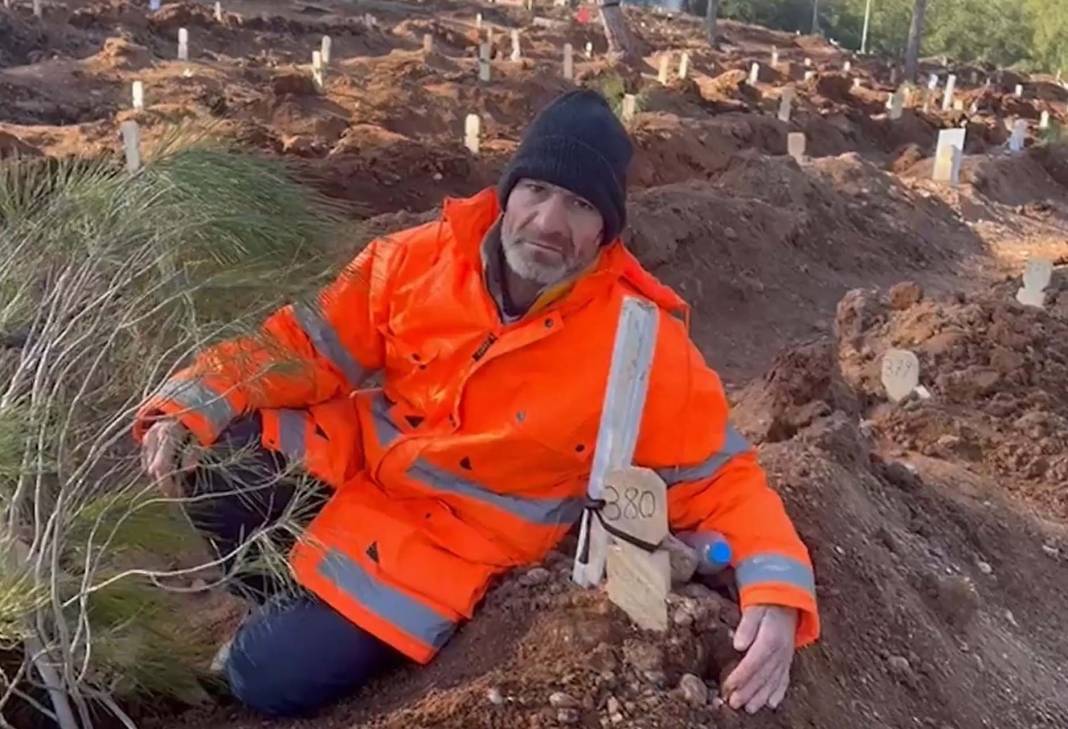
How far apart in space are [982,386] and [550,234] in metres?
3.23

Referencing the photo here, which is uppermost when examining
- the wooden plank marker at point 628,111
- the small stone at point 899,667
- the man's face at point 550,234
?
the man's face at point 550,234

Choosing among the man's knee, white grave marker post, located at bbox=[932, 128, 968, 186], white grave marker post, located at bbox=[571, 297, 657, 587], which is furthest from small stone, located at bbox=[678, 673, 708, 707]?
white grave marker post, located at bbox=[932, 128, 968, 186]

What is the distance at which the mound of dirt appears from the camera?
475 cm

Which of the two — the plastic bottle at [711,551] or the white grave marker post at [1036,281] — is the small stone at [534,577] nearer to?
the plastic bottle at [711,551]

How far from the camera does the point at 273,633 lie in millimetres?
2562

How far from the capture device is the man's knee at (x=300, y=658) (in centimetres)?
253

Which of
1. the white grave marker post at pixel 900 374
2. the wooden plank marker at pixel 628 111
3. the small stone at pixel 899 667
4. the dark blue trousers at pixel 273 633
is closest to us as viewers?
the dark blue trousers at pixel 273 633

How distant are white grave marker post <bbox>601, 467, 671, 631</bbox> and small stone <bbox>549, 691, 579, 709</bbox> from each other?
207 mm

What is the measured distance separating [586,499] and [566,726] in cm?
46

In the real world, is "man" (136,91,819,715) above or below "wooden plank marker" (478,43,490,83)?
above

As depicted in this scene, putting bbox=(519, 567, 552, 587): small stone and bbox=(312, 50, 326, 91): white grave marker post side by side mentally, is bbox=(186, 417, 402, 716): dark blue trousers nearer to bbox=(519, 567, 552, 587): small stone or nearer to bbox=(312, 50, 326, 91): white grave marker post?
bbox=(519, 567, 552, 587): small stone

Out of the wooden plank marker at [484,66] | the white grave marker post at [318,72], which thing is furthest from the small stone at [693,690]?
the wooden plank marker at [484,66]

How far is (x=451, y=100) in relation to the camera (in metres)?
13.6

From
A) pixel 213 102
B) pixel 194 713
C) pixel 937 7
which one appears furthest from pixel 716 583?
pixel 937 7
